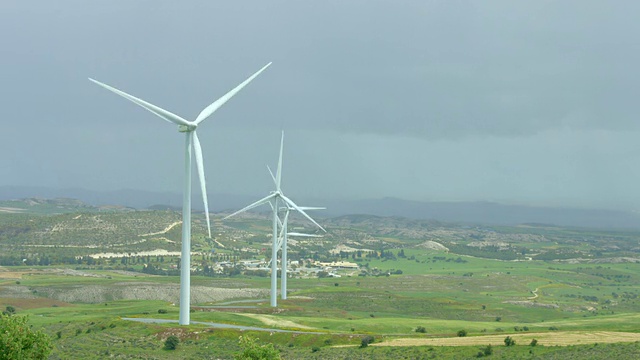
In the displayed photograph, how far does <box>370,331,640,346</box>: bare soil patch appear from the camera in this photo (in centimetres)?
9550

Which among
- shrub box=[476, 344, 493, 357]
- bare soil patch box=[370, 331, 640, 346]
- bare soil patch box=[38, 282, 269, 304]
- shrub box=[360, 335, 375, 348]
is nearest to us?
shrub box=[476, 344, 493, 357]

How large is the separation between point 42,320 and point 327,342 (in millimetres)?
55235

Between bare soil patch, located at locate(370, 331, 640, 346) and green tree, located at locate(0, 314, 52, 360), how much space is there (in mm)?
43447

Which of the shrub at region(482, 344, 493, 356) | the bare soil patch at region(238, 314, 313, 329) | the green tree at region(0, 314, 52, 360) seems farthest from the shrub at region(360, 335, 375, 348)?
the green tree at region(0, 314, 52, 360)

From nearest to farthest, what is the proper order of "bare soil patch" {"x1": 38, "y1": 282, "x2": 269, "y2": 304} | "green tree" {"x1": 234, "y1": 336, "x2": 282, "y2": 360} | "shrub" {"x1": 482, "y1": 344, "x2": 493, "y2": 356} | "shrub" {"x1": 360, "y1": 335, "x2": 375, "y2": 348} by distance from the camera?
1. "green tree" {"x1": 234, "y1": 336, "x2": 282, "y2": 360}
2. "shrub" {"x1": 482, "y1": 344, "x2": 493, "y2": 356}
3. "shrub" {"x1": 360, "y1": 335, "x2": 375, "y2": 348}
4. "bare soil patch" {"x1": 38, "y1": 282, "x2": 269, "y2": 304}

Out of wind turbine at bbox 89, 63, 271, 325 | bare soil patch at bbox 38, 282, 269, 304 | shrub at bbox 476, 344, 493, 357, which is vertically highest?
wind turbine at bbox 89, 63, 271, 325

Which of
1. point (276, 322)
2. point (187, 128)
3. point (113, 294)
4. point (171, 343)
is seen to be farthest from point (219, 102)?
point (113, 294)

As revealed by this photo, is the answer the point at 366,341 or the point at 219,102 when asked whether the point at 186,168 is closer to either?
the point at 219,102

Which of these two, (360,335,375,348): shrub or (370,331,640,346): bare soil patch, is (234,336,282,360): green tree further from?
(370,331,640,346): bare soil patch

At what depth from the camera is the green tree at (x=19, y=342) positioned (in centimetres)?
6394

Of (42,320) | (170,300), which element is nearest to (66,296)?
(170,300)

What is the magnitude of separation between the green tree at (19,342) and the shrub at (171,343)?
28046 mm

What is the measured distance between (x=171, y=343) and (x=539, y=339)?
45840 mm

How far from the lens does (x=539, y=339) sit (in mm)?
97125
